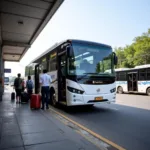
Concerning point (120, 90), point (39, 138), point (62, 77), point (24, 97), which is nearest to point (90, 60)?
point (62, 77)

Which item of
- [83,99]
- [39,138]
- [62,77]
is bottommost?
[39,138]

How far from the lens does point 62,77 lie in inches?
358

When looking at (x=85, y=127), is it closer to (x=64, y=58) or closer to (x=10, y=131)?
(x=10, y=131)

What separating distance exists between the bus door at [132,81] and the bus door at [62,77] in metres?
13.0

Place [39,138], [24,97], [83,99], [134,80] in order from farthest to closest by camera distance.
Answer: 1. [134,80]
2. [24,97]
3. [83,99]
4. [39,138]

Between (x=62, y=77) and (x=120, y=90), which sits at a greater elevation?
(x=62, y=77)

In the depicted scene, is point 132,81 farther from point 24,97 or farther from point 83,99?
point 83,99

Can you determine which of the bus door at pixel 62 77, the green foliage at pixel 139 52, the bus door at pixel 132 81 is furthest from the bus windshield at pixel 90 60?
the green foliage at pixel 139 52

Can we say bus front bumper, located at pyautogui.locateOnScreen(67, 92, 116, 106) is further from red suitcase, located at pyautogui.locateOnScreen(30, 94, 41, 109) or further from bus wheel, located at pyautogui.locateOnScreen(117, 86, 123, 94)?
bus wheel, located at pyautogui.locateOnScreen(117, 86, 123, 94)

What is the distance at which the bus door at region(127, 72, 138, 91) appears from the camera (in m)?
20.3

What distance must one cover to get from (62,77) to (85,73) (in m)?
1.42

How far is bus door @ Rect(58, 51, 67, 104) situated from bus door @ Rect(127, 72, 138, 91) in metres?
13.0

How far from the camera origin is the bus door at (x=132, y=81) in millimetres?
20281

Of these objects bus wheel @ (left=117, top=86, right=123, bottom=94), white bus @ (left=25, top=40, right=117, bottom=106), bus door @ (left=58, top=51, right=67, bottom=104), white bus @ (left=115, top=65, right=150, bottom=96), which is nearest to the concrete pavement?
white bus @ (left=25, top=40, right=117, bottom=106)
